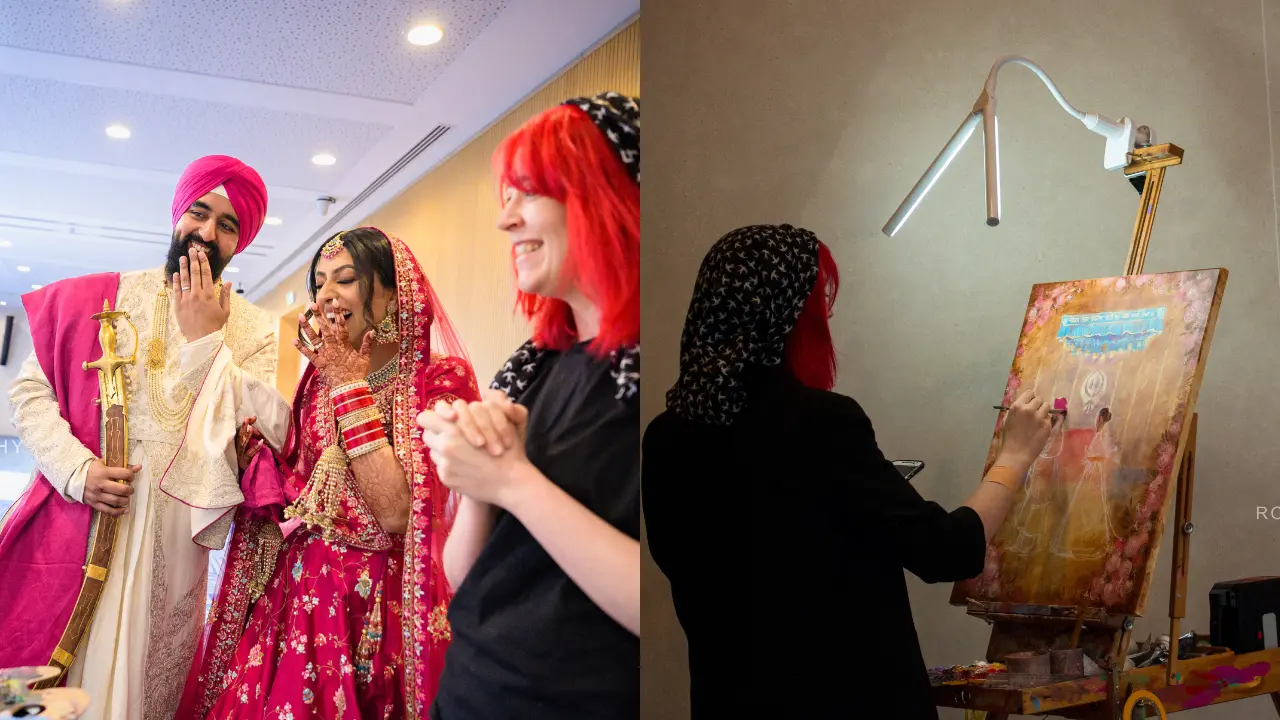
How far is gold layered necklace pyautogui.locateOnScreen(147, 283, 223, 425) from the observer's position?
3.71ft

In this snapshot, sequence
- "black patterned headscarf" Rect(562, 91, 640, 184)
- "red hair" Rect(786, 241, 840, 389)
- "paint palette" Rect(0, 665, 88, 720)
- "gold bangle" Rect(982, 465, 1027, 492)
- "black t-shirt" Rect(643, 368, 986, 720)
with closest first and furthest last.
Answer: "paint palette" Rect(0, 665, 88, 720) → "black patterned headscarf" Rect(562, 91, 640, 184) → "black t-shirt" Rect(643, 368, 986, 720) → "red hair" Rect(786, 241, 840, 389) → "gold bangle" Rect(982, 465, 1027, 492)

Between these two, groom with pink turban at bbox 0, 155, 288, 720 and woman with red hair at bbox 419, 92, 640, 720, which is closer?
groom with pink turban at bbox 0, 155, 288, 720

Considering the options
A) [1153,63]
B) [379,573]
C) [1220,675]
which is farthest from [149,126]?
[1153,63]

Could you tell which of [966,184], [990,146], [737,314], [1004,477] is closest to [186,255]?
[737,314]

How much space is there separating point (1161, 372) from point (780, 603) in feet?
3.56

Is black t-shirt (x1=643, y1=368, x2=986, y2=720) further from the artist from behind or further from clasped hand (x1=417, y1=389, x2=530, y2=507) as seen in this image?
clasped hand (x1=417, y1=389, x2=530, y2=507)

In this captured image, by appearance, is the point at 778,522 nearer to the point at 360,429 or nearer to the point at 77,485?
the point at 360,429

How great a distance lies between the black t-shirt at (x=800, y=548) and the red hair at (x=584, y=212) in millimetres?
312

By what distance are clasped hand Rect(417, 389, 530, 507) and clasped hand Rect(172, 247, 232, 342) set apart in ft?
0.89

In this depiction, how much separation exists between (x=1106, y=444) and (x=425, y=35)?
1.69 metres

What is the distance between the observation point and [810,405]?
170 cm

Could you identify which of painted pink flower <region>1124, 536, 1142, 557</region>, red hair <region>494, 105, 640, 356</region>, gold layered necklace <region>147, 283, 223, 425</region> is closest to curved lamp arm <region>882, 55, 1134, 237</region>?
painted pink flower <region>1124, 536, 1142, 557</region>

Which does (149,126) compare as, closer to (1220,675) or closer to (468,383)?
(468,383)

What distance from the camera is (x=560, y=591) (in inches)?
59.1
